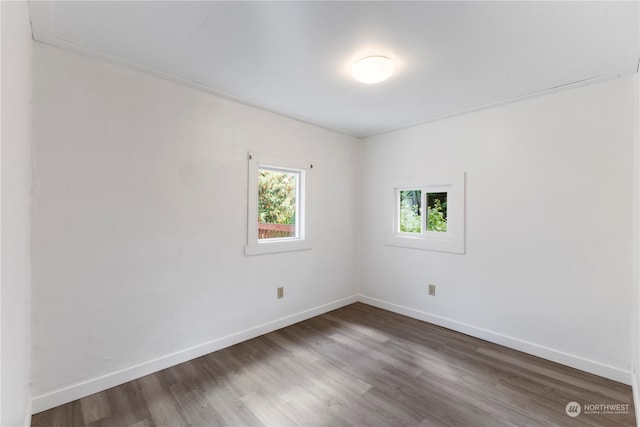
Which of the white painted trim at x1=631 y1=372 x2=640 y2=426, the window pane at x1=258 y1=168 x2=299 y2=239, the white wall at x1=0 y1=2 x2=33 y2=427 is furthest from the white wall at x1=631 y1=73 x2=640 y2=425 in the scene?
the white wall at x1=0 y1=2 x2=33 y2=427

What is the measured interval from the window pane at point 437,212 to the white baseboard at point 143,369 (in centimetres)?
193

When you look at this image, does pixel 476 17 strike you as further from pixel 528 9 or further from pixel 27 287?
pixel 27 287

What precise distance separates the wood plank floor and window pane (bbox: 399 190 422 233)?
1.37m

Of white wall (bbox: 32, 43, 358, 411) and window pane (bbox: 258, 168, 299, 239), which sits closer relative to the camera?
white wall (bbox: 32, 43, 358, 411)

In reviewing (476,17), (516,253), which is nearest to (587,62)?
(476,17)

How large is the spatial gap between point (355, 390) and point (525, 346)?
5.71ft

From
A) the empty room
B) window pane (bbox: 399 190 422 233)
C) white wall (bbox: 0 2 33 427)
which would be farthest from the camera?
window pane (bbox: 399 190 422 233)

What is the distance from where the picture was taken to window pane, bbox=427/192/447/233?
10.6 feet

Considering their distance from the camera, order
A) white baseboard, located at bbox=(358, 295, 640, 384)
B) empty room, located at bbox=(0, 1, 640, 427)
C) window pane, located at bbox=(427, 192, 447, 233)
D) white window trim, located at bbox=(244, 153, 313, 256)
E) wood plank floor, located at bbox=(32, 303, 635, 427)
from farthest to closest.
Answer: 1. window pane, located at bbox=(427, 192, 447, 233)
2. white window trim, located at bbox=(244, 153, 313, 256)
3. white baseboard, located at bbox=(358, 295, 640, 384)
4. wood plank floor, located at bbox=(32, 303, 635, 427)
5. empty room, located at bbox=(0, 1, 640, 427)

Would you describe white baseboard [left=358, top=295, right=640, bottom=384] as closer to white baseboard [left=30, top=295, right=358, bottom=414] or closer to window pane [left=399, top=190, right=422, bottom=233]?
window pane [left=399, top=190, right=422, bottom=233]

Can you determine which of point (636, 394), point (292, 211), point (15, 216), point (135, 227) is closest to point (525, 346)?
point (636, 394)

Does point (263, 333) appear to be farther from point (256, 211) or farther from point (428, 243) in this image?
point (428, 243)

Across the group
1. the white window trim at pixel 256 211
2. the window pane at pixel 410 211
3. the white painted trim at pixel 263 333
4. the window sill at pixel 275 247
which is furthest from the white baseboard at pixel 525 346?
the white window trim at pixel 256 211

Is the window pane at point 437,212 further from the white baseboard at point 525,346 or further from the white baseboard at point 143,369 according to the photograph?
the white baseboard at point 143,369
